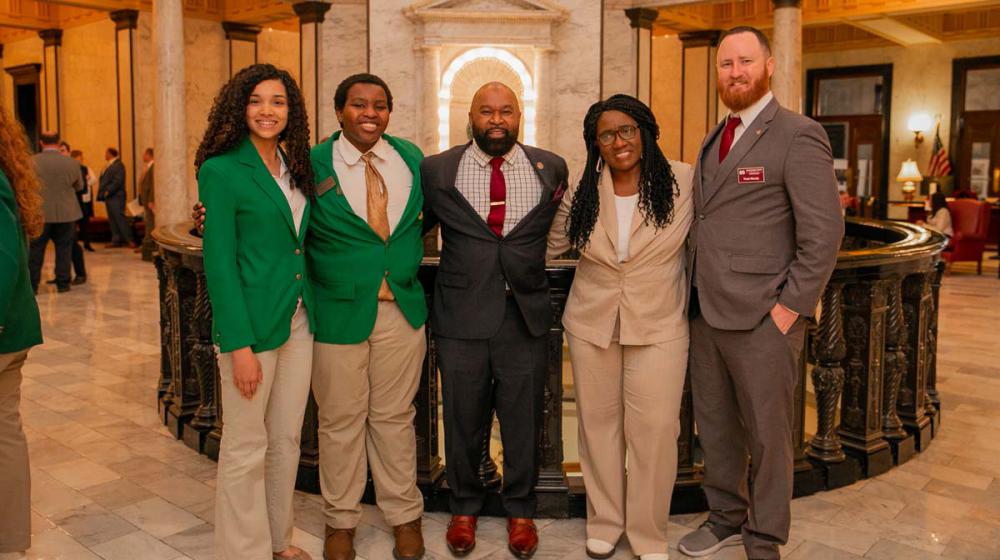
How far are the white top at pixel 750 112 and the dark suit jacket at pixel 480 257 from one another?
0.66m

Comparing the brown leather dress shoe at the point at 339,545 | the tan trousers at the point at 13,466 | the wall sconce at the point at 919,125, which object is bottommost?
the brown leather dress shoe at the point at 339,545

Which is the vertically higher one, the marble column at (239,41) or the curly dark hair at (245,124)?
the marble column at (239,41)

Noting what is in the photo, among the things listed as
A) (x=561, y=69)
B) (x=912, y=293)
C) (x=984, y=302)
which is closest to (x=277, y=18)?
(x=561, y=69)

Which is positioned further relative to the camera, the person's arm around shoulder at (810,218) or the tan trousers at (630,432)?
the tan trousers at (630,432)

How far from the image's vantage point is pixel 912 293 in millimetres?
4625

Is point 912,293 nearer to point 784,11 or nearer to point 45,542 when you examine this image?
point 45,542

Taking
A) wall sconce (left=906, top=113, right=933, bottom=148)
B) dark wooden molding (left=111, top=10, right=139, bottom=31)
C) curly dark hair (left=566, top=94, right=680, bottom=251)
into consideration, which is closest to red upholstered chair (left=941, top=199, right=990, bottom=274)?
wall sconce (left=906, top=113, right=933, bottom=148)

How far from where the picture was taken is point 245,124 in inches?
115

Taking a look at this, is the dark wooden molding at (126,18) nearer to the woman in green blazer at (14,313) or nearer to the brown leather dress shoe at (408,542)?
the woman in green blazer at (14,313)

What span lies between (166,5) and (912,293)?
925cm

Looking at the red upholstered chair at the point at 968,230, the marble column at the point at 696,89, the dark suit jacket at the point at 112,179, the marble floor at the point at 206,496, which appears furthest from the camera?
the marble column at the point at 696,89

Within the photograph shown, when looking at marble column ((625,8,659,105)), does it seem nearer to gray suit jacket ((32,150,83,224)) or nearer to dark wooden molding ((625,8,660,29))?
dark wooden molding ((625,8,660,29))

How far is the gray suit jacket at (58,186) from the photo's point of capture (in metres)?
10.2

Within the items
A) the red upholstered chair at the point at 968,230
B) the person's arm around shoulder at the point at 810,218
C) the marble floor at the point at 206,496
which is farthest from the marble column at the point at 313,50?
the person's arm around shoulder at the point at 810,218
